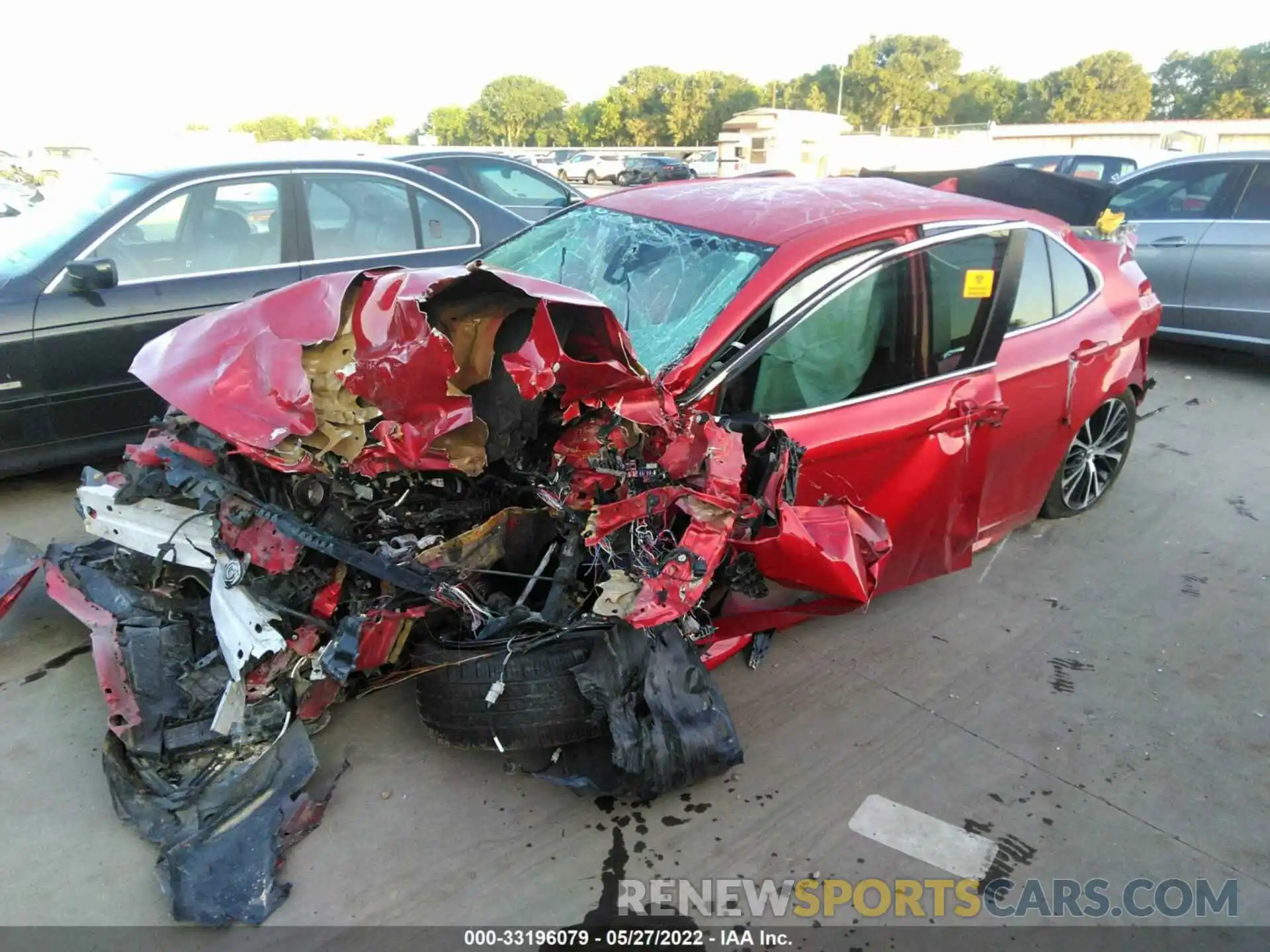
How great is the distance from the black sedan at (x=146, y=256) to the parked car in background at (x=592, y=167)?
28.6 m

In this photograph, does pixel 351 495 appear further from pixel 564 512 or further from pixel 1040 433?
pixel 1040 433

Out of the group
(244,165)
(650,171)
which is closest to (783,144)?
(650,171)

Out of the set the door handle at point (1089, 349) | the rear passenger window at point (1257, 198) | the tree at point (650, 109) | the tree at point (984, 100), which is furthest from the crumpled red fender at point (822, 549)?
the tree at point (984, 100)

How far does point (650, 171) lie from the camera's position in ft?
91.6

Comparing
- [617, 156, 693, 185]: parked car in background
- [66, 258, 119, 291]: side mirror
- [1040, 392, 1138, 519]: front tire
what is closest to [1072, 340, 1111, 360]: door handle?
[1040, 392, 1138, 519]: front tire

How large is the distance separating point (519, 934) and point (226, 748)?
3.48ft

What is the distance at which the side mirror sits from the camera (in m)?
3.99

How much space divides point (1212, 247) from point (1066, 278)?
4.00 m

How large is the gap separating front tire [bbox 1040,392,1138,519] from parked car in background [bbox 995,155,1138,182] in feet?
27.2

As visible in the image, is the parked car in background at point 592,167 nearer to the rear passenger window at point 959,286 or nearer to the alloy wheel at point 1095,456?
the alloy wheel at point 1095,456

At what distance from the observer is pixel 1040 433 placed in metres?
3.78

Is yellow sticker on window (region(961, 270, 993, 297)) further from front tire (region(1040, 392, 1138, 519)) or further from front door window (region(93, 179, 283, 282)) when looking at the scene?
front door window (region(93, 179, 283, 282))

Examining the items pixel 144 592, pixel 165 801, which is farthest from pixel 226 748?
pixel 144 592

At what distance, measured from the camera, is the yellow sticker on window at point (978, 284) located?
3.36 m
